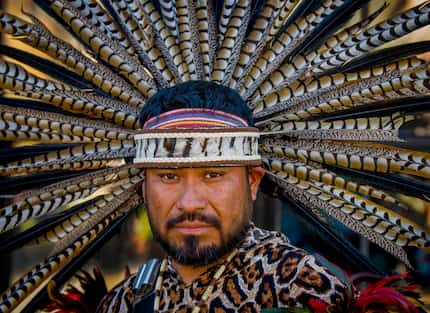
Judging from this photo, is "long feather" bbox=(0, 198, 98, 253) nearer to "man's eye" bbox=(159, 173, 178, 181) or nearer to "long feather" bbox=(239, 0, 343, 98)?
"man's eye" bbox=(159, 173, 178, 181)

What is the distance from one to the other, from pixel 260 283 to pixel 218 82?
33.5 inches

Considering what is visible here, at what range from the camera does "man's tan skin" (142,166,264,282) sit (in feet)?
6.36

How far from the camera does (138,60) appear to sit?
2.55 metres

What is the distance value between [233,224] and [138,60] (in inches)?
35.7

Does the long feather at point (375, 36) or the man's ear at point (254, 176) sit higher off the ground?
the long feather at point (375, 36)

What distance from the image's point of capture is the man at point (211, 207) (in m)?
1.92

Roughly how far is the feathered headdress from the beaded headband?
406 millimetres

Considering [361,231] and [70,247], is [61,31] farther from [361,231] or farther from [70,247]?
[361,231]

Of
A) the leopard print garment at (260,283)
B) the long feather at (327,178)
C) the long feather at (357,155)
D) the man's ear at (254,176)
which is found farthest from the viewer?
the long feather at (327,178)

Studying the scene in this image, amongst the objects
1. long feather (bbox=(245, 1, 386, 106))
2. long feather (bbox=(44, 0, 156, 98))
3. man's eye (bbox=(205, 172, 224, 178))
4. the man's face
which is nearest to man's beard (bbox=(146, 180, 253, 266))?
the man's face

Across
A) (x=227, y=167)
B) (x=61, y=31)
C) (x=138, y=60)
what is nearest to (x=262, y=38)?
(x=138, y=60)

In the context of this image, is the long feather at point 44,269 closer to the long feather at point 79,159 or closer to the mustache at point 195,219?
the long feather at point 79,159

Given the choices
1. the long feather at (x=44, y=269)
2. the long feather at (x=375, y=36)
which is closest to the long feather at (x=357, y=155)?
the long feather at (x=375, y=36)

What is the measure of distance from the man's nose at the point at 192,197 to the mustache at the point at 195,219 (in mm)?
19
